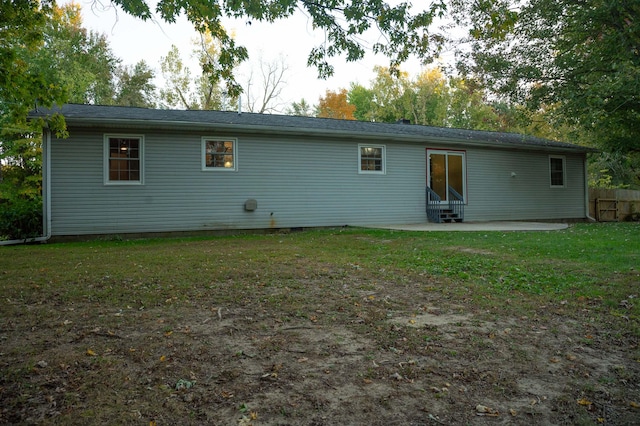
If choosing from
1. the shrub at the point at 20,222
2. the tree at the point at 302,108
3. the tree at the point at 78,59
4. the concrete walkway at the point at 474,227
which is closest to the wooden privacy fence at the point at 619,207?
the concrete walkway at the point at 474,227

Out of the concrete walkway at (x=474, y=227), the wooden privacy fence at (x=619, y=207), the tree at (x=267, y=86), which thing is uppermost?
the tree at (x=267, y=86)

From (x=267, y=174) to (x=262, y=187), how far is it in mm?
387

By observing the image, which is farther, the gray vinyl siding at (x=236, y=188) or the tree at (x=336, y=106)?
the tree at (x=336, y=106)

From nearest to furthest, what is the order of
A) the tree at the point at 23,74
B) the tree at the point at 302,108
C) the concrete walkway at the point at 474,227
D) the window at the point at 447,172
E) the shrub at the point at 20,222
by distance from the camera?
the tree at the point at 23,74 → the shrub at the point at 20,222 → the concrete walkway at the point at 474,227 → the window at the point at 447,172 → the tree at the point at 302,108

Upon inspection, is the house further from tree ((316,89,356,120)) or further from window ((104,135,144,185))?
tree ((316,89,356,120))

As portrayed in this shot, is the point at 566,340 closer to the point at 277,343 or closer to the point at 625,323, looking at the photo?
the point at 625,323

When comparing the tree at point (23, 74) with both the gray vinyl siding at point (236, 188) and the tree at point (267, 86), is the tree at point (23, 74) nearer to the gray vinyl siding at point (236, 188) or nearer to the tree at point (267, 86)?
the gray vinyl siding at point (236, 188)

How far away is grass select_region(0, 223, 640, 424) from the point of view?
2.37 metres

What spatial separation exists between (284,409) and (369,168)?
37.7 feet

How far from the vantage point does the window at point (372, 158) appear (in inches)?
515

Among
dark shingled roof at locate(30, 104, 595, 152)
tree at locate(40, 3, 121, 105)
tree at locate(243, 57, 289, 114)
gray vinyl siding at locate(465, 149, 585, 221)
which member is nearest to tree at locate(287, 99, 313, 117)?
tree at locate(243, 57, 289, 114)

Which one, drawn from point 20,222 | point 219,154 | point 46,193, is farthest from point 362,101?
point 20,222

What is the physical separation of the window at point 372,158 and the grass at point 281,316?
6461 millimetres

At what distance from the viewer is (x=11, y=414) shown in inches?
78.2
